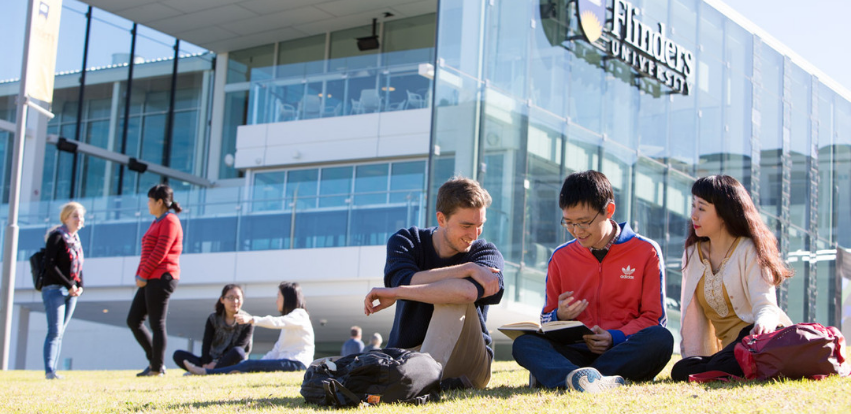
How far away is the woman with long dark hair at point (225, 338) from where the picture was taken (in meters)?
8.88

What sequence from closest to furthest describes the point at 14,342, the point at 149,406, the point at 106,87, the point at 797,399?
the point at 797,399, the point at 149,406, the point at 14,342, the point at 106,87

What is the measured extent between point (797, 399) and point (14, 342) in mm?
22609

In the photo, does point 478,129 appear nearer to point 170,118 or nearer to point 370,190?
point 370,190

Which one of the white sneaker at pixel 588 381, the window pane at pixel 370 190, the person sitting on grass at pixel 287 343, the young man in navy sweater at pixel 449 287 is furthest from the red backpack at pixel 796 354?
the window pane at pixel 370 190

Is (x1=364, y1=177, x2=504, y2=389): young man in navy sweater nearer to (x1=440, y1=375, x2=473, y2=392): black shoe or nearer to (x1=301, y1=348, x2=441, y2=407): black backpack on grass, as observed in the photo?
(x1=440, y1=375, x2=473, y2=392): black shoe

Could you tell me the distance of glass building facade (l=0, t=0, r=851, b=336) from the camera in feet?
43.3

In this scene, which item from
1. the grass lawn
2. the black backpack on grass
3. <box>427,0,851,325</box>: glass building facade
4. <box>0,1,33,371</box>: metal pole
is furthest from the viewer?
<box>427,0,851,325</box>: glass building facade

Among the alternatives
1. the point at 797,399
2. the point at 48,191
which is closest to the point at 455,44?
the point at 797,399

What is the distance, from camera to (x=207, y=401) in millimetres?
4469

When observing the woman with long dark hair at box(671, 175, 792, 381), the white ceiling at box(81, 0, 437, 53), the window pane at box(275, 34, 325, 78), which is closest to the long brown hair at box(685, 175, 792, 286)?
the woman with long dark hair at box(671, 175, 792, 381)

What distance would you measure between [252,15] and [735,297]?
2091 centimetres

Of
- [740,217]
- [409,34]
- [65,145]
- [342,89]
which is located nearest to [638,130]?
[342,89]

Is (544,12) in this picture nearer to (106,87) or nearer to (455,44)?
(455,44)

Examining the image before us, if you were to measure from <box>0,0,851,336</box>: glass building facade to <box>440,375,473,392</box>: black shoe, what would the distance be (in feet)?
26.3
